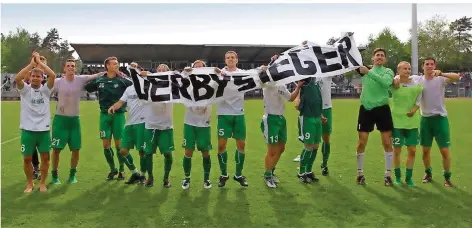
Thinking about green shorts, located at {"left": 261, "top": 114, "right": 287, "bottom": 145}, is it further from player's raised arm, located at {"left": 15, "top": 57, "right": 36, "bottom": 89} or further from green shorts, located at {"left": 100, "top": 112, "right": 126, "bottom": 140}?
player's raised arm, located at {"left": 15, "top": 57, "right": 36, "bottom": 89}

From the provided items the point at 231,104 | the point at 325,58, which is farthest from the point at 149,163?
the point at 325,58

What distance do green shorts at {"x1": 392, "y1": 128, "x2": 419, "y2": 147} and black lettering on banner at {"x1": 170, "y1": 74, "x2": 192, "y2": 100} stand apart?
343 cm

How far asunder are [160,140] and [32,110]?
202 cm

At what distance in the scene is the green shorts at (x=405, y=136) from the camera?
7.95 metres

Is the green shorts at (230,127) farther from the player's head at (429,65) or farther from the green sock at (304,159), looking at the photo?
the player's head at (429,65)

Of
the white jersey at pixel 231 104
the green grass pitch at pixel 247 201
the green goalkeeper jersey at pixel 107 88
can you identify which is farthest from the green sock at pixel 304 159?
the green goalkeeper jersey at pixel 107 88

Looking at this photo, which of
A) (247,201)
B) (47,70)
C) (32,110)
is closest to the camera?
(247,201)

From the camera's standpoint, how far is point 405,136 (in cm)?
802

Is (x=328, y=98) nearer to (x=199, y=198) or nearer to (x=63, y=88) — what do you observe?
(x=199, y=198)

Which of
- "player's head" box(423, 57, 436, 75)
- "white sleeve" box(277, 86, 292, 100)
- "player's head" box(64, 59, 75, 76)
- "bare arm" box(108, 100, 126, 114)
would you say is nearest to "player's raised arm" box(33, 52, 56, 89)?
"player's head" box(64, 59, 75, 76)

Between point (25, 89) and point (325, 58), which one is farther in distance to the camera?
point (325, 58)

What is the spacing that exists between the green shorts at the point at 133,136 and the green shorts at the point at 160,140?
0.45 m

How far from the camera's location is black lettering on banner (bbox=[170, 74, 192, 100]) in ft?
25.0

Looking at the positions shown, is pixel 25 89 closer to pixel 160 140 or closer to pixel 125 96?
pixel 125 96
